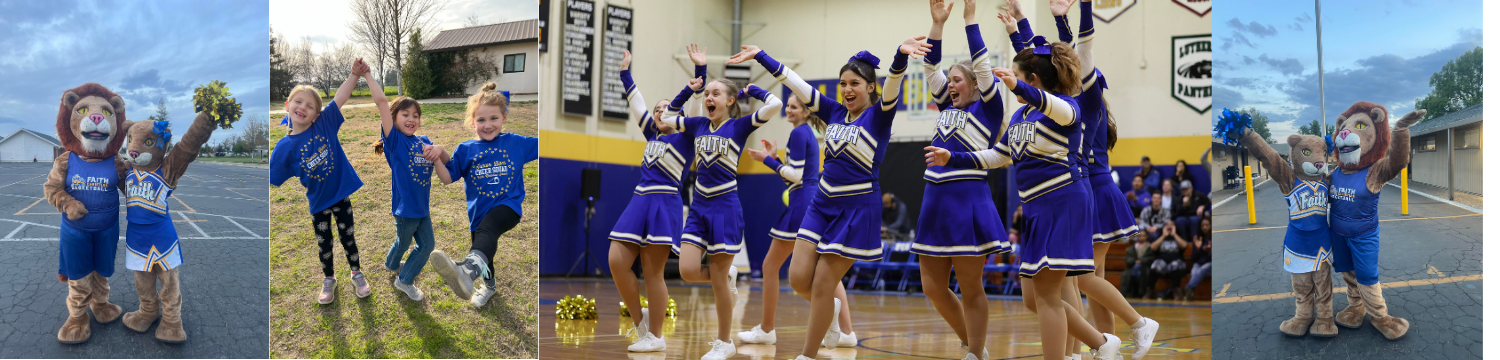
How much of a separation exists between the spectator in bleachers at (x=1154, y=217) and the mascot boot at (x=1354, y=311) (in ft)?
21.1

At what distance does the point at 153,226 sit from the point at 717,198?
245 centimetres

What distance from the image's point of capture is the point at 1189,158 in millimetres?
10219

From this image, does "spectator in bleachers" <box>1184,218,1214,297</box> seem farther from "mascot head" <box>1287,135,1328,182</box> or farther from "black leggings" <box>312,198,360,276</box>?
"black leggings" <box>312,198,360,276</box>

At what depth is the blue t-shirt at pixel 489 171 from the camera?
161 inches

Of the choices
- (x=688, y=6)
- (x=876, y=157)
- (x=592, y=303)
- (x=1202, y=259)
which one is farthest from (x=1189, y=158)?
(x=876, y=157)

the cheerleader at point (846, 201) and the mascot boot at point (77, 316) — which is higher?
the cheerleader at point (846, 201)

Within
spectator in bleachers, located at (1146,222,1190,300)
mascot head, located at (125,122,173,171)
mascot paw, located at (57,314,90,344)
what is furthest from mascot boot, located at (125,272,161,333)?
spectator in bleachers, located at (1146,222,1190,300)

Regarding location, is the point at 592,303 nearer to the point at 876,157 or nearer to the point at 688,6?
the point at 876,157

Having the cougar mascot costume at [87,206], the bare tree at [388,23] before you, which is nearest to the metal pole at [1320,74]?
the bare tree at [388,23]

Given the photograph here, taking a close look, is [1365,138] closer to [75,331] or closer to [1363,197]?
[1363,197]

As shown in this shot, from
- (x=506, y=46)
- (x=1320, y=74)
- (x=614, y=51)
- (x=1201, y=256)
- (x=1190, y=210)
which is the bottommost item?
(x=1201, y=256)

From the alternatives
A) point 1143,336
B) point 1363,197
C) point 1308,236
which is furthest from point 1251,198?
point 1143,336

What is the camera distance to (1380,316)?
336 cm

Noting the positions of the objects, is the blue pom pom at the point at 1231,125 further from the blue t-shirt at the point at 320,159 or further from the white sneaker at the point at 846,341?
the blue t-shirt at the point at 320,159
